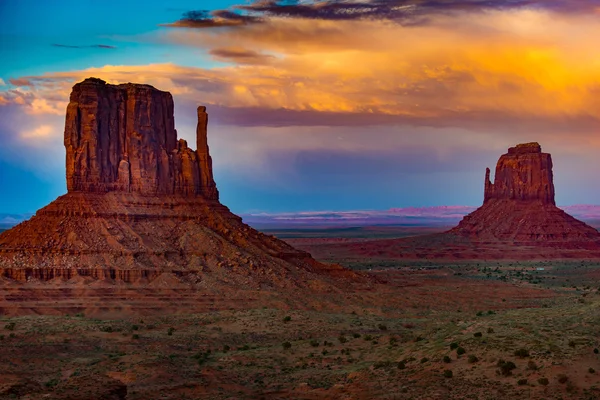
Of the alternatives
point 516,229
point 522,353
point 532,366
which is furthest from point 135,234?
point 516,229

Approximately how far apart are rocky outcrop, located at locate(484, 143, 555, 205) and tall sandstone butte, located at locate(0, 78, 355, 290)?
9402 centimetres

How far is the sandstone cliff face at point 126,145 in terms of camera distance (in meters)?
87.8

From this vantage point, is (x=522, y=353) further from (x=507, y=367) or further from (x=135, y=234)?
(x=135, y=234)

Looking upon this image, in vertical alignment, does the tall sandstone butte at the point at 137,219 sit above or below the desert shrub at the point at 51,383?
above

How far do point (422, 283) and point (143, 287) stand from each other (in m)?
45.0

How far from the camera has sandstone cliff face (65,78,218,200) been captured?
288ft

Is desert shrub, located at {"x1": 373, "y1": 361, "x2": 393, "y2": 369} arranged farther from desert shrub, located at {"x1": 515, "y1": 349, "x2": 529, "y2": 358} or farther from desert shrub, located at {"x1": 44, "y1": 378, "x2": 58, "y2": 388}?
desert shrub, located at {"x1": 44, "y1": 378, "x2": 58, "y2": 388}

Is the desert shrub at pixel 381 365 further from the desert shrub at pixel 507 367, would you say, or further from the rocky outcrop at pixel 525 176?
the rocky outcrop at pixel 525 176

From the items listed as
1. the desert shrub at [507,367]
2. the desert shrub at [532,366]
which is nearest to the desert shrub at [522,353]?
the desert shrub at [507,367]

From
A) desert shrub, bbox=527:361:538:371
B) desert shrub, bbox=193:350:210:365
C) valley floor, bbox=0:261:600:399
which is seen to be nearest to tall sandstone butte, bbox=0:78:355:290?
valley floor, bbox=0:261:600:399

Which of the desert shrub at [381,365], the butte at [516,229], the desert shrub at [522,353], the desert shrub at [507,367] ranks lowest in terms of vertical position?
the desert shrub at [381,365]

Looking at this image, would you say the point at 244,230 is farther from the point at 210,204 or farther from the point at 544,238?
the point at 544,238

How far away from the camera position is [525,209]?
595 feet

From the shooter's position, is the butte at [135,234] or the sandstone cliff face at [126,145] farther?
the sandstone cliff face at [126,145]
